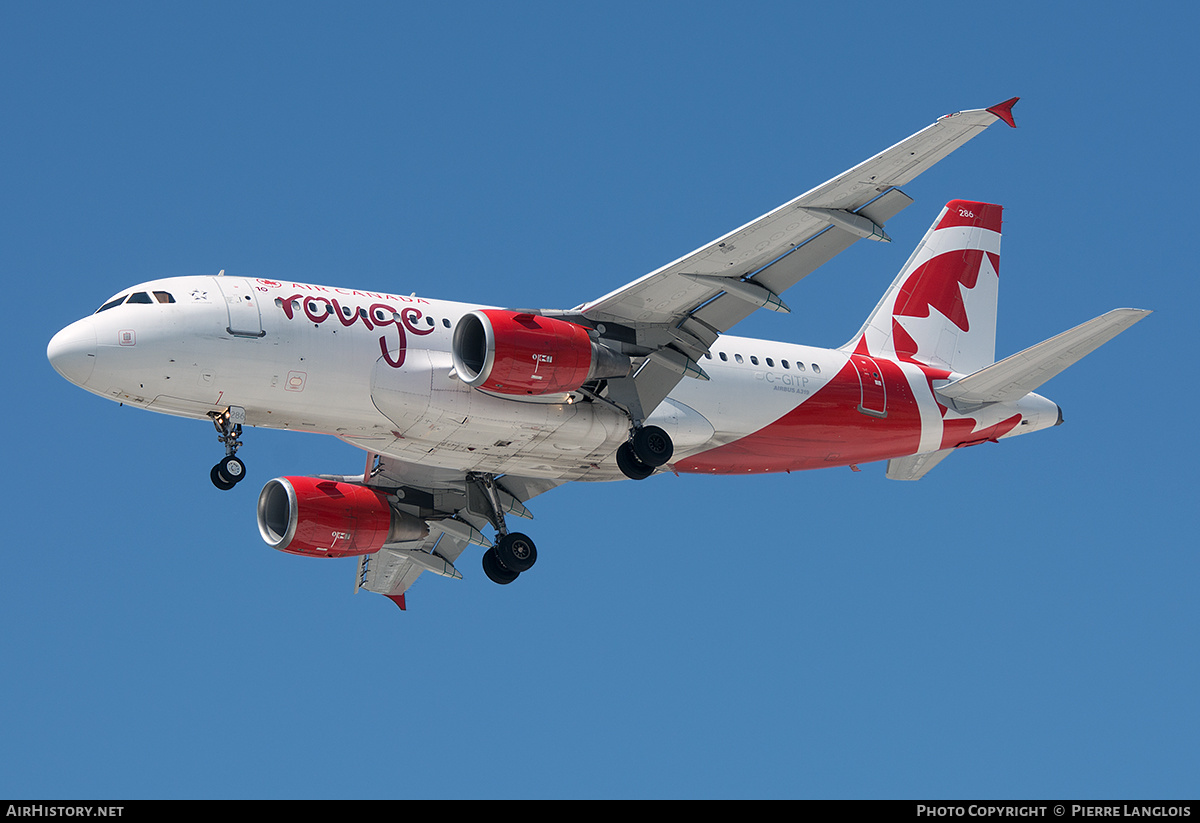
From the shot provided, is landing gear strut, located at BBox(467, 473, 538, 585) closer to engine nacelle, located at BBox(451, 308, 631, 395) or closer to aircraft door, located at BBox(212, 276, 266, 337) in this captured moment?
engine nacelle, located at BBox(451, 308, 631, 395)

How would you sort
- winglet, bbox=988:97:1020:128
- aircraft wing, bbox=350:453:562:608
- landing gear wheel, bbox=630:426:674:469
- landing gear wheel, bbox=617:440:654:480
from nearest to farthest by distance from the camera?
winglet, bbox=988:97:1020:128, landing gear wheel, bbox=630:426:674:469, landing gear wheel, bbox=617:440:654:480, aircraft wing, bbox=350:453:562:608

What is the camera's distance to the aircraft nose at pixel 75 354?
2706 cm

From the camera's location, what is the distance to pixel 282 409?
28547 mm

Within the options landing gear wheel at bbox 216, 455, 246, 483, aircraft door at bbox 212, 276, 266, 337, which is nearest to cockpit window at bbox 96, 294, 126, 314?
aircraft door at bbox 212, 276, 266, 337

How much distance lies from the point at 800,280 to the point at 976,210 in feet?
41.6

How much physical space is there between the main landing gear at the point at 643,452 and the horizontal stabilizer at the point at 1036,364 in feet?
27.9

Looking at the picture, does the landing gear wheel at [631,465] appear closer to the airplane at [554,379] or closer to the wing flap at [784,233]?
the airplane at [554,379]

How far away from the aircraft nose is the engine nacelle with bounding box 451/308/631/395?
6.98 meters

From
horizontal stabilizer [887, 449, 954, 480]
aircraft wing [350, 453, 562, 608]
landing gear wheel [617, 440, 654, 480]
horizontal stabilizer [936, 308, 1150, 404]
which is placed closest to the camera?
landing gear wheel [617, 440, 654, 480]

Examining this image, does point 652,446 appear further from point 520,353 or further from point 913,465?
point 913,465

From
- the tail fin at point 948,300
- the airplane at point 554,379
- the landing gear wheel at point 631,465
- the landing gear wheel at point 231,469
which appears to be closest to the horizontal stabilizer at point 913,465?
the airplane at point 554,379

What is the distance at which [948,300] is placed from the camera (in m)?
39.0

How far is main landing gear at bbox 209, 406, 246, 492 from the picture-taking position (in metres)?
28.1

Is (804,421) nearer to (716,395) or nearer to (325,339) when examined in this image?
(716,395)
